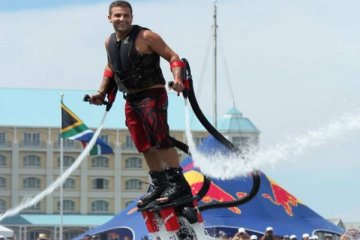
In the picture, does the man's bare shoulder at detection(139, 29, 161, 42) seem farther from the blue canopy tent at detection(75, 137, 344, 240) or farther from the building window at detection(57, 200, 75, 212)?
the building window at detection(57, 200, 75, 212)

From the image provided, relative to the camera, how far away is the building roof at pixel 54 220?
145125 mm

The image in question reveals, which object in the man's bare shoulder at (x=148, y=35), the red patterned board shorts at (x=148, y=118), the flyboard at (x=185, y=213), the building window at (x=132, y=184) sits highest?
the building window at (x=132, y=184)

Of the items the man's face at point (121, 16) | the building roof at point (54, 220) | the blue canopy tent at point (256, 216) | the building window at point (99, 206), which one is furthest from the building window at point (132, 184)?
the man's face at point (121, 16)

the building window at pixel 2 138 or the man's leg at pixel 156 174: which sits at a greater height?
the building window at pixel 2 138

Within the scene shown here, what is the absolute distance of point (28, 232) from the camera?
14400cm

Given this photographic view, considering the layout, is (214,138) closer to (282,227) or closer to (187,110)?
(187,110)

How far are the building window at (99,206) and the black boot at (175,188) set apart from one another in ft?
462

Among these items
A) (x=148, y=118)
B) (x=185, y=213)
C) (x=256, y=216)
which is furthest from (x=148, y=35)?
(x=256, y=216)

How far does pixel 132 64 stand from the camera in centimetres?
1087

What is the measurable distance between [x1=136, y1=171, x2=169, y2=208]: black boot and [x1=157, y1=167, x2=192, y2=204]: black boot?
A: 4 cm

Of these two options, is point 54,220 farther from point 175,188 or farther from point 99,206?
point 175,188

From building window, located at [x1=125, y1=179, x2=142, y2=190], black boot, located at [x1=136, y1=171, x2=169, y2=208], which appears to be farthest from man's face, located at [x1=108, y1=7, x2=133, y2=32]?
building window, located at [x1=125, y1=179, x2=142, y2=190]

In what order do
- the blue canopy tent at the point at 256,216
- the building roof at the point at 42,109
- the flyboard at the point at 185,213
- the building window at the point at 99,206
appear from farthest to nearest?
the building window at the point at 99,206, the building roof at the point at 42,109, the blue canopy tent at the point at 256,216, the flyboard at the point at 185,213

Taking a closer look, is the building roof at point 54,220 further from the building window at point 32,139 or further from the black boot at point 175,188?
the black boot at point 175,188
